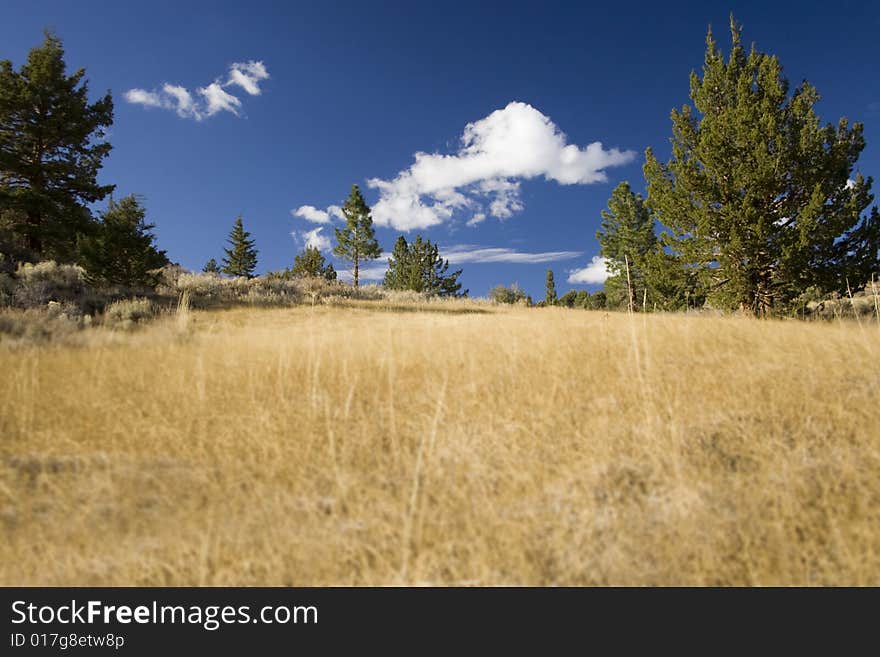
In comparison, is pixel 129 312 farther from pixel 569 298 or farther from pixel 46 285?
pixel 569 298

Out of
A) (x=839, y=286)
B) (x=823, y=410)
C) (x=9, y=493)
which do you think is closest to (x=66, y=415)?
(x=9, y=493)

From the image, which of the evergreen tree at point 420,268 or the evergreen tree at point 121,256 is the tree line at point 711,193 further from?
the evergreen tree at point 420,268

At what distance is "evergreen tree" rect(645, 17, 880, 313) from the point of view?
11.8 metres

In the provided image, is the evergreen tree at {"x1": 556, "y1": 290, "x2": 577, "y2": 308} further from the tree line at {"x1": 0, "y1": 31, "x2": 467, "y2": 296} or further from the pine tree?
the tree line at {"x1": 0, "y1": 31, "x2": 467, "y2": 296}

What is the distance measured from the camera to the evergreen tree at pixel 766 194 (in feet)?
38.6

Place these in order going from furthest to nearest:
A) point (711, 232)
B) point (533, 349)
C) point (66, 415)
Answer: point (711, 232)
point (533, 349)
point (66, 415)

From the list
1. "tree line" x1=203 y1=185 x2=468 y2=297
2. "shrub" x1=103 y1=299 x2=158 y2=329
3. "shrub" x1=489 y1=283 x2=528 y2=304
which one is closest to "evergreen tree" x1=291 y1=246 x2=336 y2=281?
"tree line" x1=203 y1=185 x2=468 y2=297

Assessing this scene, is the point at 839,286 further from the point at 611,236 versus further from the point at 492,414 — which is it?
the point at 611,236

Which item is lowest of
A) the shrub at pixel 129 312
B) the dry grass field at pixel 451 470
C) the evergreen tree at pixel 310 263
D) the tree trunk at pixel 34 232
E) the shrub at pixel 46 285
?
the dry grass field at pixel 451 470

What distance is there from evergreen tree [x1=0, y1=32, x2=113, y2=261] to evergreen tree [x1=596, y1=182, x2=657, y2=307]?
3238 centimetres

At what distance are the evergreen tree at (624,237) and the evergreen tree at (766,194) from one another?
14.4 meters

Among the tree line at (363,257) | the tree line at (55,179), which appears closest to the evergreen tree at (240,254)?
the tree line at (363,257)

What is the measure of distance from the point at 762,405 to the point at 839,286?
13240mm
